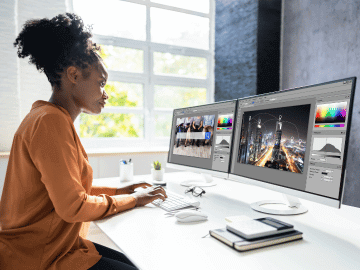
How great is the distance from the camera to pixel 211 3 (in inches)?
153

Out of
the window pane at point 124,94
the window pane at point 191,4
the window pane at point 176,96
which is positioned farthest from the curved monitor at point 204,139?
the window pane at point 191,4

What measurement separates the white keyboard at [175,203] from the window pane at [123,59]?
7.59 ft

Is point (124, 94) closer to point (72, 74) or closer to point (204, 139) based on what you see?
point (204, 139)

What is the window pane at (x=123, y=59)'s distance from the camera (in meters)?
3.26

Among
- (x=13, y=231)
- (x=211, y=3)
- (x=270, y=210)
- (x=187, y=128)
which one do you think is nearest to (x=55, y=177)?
(x=13, y=231)

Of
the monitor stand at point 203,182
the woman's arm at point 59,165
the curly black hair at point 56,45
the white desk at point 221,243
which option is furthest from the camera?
the monitor stand at point 203,182

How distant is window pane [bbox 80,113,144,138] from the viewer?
3182mm

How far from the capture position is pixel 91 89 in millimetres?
1084

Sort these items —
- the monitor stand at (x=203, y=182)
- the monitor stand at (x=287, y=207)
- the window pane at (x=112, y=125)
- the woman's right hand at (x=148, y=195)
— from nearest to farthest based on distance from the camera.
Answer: the monitor stand at (x=287, y=207), the woman's right hand at (x=148, y=195), the monitor stand at (x=203, y=182), the window pane at (x=112, y=125)

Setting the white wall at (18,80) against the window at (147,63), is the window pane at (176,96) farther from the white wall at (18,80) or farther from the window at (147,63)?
the white wall at (18,80)

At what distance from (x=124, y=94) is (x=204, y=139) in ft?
6.46

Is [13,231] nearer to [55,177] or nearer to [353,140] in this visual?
[55,177]

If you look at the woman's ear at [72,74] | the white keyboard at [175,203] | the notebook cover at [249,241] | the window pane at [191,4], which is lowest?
the white keyboard at [175,203]

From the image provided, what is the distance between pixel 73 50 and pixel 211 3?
3360 mm
